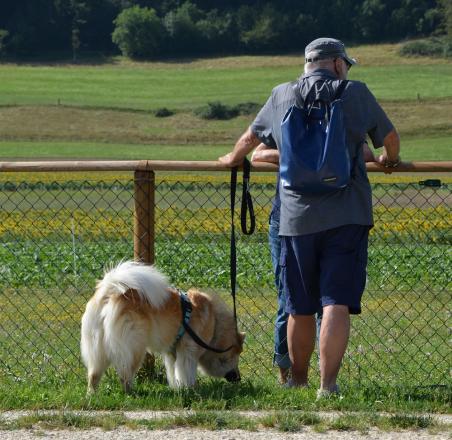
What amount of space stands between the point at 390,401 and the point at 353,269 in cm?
83

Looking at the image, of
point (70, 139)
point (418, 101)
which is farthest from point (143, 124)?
point (418, 101)

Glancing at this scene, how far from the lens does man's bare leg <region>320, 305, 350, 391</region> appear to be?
561 centimetres

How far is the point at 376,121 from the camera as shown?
5566 mm

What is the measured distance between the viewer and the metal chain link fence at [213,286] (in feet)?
26.3

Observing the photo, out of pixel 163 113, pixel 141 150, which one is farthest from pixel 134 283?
pixel 163 113

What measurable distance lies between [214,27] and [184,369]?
9440 centimetres

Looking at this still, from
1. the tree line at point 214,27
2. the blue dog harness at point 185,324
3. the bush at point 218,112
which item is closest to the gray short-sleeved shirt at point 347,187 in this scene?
the blue dog harness at point 185,324

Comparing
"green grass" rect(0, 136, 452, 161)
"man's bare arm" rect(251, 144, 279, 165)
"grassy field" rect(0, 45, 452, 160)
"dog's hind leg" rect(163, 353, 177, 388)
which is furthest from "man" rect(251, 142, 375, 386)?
"grassy field" rect(0, 45, 452, 160)

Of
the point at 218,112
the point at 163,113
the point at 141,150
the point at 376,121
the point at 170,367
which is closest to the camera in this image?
the point at 376,121

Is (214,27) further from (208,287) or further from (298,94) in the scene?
(298,94)

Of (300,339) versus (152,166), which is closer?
(300,339)

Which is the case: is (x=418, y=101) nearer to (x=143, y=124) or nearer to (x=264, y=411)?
(x=143, y=124)

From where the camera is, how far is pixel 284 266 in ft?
Result: 19.1

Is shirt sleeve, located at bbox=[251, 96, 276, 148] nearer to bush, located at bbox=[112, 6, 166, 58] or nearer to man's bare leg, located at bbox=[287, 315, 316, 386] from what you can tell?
man's bare leg, located at bbox=[287, 315, 316, 386]
